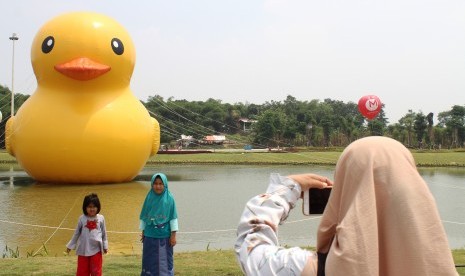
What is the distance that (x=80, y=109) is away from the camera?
12617 millimetres

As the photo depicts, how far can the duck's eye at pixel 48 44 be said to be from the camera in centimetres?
1249

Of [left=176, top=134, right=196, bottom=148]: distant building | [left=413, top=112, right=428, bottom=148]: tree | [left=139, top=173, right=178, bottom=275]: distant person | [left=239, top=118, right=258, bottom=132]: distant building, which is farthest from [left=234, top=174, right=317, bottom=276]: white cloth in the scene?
[left=239, top=118, right=258, bottom=132]: distant building

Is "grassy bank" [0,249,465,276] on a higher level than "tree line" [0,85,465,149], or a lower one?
lower

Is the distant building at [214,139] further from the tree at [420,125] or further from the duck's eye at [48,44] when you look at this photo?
the duck's eye at [48,44]

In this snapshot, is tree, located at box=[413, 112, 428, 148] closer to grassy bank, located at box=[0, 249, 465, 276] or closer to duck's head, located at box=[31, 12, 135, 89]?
duck's head, located at box=[31, 12, 135, 89]

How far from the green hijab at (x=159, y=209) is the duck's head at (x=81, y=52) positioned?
8065 mm

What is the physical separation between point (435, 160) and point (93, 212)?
21426 millimetres

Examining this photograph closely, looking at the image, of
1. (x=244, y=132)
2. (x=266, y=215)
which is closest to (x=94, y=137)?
(x=266, y=215)

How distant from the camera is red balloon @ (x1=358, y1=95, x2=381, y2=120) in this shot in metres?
15.4

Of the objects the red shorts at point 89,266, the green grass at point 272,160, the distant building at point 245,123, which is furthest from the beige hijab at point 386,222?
the distant building at point 245,123

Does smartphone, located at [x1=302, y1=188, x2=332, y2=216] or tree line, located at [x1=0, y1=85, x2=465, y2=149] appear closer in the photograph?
smartphone, located at [x1=302, y1=188, x2=332, y2=216]

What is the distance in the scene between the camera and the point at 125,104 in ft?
43.2

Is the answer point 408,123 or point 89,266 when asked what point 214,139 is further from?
point 89,266

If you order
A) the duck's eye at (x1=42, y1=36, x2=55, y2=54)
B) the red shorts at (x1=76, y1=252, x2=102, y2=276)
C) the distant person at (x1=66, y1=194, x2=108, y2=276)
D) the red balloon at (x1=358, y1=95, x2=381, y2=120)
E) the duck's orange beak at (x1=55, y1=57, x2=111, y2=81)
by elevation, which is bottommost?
the red shorts at (x1=76, y1=252, x2=102, y2=276)
